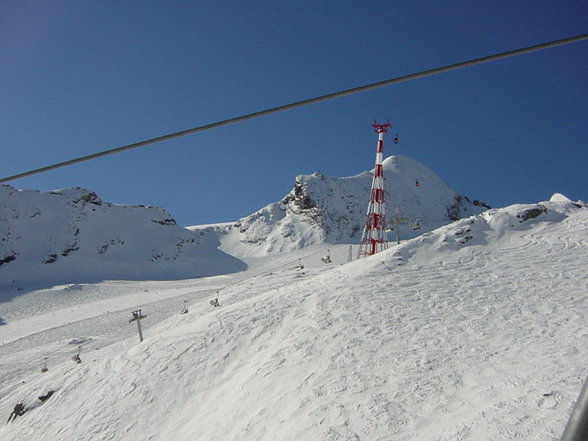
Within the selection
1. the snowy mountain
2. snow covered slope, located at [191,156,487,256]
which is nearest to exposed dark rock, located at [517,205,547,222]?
the snowy mountain

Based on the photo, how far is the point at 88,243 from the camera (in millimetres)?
67562

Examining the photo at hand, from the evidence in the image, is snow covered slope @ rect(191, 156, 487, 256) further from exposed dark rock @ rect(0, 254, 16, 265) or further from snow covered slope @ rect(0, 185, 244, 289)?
exposed dark rock @ rect(0, 254, 16, 265)

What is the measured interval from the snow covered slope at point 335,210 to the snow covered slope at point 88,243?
24.4 ft

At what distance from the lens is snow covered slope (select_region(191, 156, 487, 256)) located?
66875mm

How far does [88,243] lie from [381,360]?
67308mm

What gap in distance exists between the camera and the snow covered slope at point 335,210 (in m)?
66.9

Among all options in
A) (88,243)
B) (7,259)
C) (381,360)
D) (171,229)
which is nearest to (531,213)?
(381,360)

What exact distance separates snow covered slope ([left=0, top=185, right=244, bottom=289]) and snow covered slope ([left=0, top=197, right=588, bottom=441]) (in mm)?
40497

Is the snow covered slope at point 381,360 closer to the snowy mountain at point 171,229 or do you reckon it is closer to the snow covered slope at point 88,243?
the snow covered slope at point 88,243

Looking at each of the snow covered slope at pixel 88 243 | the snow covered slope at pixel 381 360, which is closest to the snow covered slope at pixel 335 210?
the snow covered slope at pixel 88 243

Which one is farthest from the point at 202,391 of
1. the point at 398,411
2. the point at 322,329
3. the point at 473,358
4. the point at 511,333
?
the point at 511,333

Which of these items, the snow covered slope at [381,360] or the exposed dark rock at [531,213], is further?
the exposed dark rock at [531,213]

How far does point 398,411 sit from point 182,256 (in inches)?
2488

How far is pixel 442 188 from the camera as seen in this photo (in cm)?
8231
